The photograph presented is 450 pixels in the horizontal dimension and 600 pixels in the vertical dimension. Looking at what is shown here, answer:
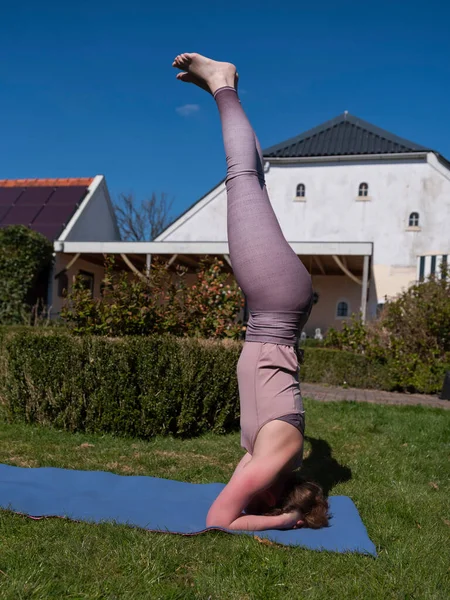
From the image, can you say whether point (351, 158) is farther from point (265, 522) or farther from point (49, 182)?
point (265, 522)

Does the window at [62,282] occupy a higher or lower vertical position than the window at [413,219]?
lower

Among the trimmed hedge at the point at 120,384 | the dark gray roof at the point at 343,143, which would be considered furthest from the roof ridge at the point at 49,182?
the trimmed hedge at the point at 120,384

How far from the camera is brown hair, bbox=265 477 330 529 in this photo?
345cm

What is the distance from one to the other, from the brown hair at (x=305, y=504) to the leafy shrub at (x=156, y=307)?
11.7ft

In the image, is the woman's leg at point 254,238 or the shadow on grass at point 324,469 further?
the shadow on grass at point 324,469

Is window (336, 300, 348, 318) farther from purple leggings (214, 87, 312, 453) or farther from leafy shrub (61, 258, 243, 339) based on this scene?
purple leggings (214, 87, 312, 453)

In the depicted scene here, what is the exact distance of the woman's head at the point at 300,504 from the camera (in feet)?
11.3

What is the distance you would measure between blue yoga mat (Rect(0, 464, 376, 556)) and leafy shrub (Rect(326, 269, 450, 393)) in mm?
7356

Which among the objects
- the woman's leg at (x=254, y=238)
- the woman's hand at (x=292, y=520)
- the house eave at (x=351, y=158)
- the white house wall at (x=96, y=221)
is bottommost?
the woman's hand at (x=292, y=520)

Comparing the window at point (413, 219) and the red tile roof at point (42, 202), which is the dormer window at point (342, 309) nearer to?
the window at point (413, 219)

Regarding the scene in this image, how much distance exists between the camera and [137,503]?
12.2ft

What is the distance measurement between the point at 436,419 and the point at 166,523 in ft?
16.5

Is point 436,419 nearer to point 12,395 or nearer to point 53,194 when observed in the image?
point 12,395

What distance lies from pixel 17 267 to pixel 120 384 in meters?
11.6
